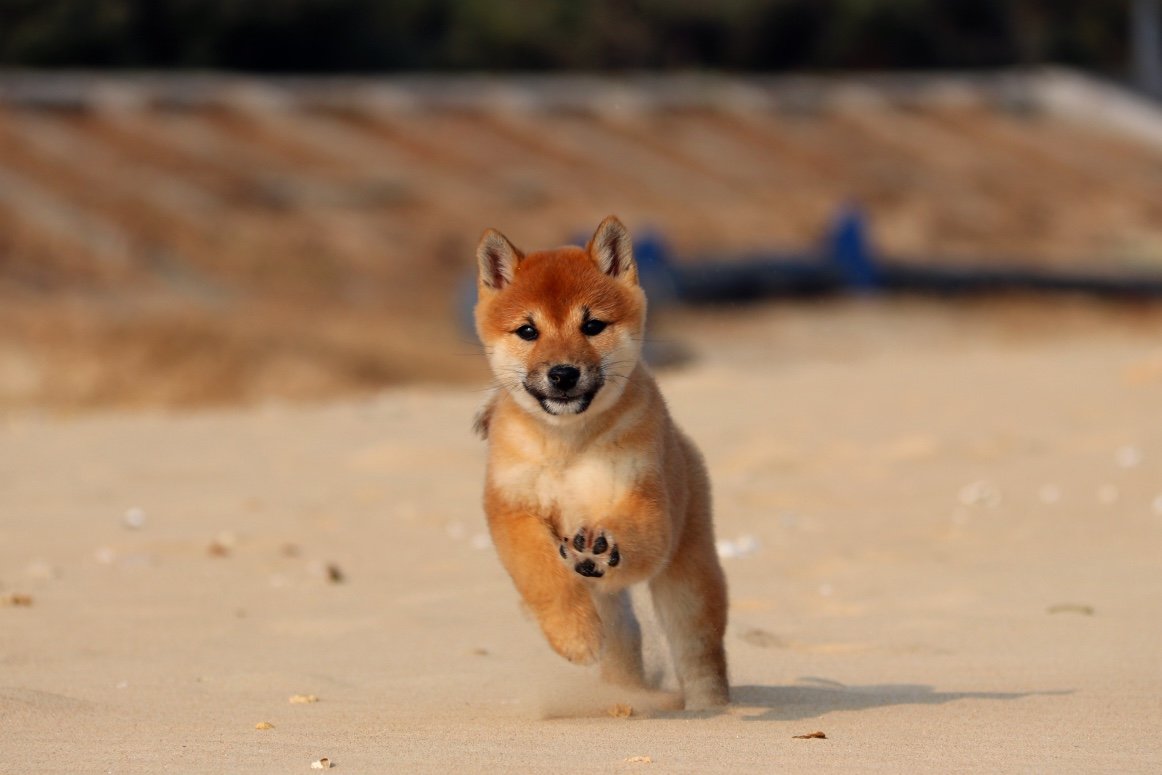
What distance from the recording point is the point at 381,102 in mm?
30812

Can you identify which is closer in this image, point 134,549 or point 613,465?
point 613,465

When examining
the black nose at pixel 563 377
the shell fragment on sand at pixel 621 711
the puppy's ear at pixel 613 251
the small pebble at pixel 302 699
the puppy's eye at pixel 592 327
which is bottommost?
the shell fragment on sand at pixel 621 711

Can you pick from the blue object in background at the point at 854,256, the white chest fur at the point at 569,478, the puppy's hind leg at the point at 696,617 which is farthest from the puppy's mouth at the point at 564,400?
the blue object in background at the point at 854,256

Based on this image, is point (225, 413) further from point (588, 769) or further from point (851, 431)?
point (588, 769)

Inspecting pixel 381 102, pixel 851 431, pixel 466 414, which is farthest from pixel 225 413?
pixel 381 102

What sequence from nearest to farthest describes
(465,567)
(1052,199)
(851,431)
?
(465,567)
(851,431)
(1052,199)

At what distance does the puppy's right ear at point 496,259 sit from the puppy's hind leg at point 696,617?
3.33 ft


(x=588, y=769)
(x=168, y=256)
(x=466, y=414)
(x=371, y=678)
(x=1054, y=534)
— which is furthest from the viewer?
(x=168, y=256)

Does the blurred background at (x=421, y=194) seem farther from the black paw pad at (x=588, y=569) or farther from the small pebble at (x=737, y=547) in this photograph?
the black paw pad at (x=588, y=569)

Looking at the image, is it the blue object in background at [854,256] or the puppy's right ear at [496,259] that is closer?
the puppy's right ear at [496,259]

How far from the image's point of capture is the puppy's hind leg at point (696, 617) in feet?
19.5

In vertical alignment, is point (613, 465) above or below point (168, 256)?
below

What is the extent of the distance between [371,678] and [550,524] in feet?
3.78

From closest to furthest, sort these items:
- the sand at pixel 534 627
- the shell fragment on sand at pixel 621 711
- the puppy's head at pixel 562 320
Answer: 1. the sand at pixel 534 627
2. the puppy's head at pixel 562 320
3. the shell fragment on sand at pixel 621 711
